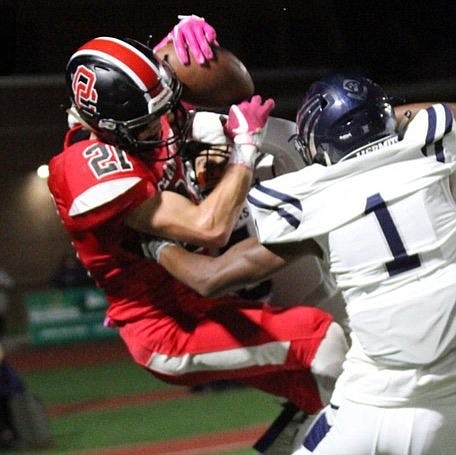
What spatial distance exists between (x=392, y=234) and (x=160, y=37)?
1.51 meters

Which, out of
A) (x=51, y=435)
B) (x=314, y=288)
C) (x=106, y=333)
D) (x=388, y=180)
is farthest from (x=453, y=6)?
(x=388, y=180)

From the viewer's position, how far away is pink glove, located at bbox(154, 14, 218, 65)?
10.7 ft

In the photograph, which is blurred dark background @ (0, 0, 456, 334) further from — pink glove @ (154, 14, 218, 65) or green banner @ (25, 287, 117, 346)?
green banner @ (25, 287, 117, 346)

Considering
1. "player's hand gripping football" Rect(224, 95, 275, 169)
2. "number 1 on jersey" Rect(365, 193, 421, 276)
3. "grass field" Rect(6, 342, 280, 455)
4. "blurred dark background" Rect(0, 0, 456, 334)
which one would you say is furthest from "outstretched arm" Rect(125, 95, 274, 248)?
"grass field" Rect(6, 342, 280, 455)

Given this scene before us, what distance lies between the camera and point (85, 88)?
121 inches

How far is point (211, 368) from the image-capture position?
325 cm

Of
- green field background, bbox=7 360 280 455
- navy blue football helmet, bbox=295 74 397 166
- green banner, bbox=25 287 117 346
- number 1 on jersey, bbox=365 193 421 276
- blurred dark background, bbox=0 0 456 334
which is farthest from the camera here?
green banner, bbox=25 287 117 346

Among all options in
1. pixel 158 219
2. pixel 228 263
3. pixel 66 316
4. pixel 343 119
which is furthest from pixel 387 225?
pixel 66 316

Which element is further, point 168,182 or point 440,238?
point 168,182

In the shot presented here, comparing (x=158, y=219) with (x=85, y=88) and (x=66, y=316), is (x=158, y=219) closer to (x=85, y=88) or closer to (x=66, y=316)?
(x=85, y=88)

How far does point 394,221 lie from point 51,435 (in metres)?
3.74

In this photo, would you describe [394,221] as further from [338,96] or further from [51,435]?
[51,435]

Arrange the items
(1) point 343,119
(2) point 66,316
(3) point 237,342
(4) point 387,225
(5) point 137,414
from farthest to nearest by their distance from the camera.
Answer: (2) point 66,316 → (5) point 137,414 → (3) point 237,342 → (1) point 343,119 → (4) point 387,225

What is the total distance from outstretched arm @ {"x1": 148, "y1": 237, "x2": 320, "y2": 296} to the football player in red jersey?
6cm
